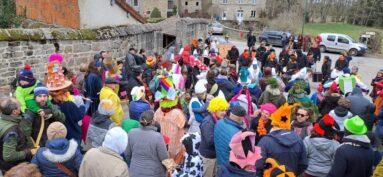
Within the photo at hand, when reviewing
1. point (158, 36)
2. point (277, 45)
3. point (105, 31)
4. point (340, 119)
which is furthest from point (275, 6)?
point (340, 119)

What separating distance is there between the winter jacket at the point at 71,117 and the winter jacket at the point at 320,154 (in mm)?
3279

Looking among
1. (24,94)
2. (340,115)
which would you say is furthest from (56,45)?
(340,115)

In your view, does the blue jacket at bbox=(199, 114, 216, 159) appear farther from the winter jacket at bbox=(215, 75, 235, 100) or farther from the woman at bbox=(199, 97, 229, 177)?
the winter jacket at bbox=(215, 75, 235, 100)

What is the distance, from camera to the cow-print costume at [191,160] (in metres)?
4.77

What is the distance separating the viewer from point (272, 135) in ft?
13.8

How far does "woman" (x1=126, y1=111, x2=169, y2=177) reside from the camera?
4270 mm

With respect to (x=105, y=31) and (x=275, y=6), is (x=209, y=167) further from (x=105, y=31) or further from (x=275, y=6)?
(x=275, y=6)

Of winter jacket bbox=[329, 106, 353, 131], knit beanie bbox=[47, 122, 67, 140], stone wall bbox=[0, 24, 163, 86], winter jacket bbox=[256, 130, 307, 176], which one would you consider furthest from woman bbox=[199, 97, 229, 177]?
stone wall bbox=[0, 24, 163, 86]

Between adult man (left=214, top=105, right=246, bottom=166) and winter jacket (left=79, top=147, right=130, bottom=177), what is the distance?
1.24m

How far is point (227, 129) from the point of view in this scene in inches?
169

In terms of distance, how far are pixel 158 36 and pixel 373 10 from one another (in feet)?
140

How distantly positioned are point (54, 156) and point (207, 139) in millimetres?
1919

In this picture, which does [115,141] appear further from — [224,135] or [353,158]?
[353,158]

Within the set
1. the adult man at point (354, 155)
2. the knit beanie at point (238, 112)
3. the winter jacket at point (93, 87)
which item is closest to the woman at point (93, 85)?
the winter jacket at point (93, 87)
